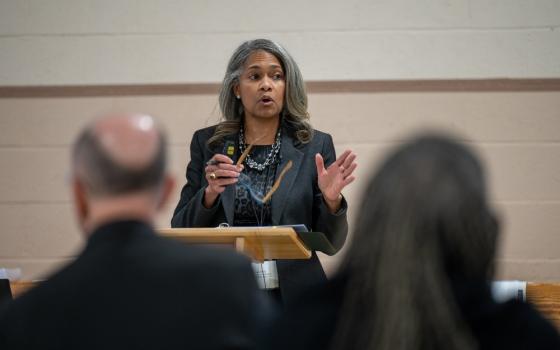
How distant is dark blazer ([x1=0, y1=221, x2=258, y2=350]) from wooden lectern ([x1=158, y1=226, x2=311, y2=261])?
119 cm

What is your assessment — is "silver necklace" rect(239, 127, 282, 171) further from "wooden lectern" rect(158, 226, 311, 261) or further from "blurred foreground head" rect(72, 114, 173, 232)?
"blurred foreground head" rect(72, 114, 173, 232)

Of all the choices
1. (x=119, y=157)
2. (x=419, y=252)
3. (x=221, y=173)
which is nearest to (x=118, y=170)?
(x=119, y=157)

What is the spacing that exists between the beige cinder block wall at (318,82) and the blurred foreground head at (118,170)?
336 centimetres

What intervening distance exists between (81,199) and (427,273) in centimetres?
58

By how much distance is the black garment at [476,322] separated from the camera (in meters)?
1.22

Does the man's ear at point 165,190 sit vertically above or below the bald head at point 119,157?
below

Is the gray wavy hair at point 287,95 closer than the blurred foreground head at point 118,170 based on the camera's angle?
No

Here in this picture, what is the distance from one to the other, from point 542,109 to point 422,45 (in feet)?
2.55

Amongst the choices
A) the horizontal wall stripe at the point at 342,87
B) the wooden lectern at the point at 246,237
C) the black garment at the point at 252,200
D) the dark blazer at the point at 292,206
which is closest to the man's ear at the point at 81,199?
the wooden lectern at the point at 246,237

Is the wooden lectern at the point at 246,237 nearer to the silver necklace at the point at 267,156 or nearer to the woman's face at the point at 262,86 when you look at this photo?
the silver necklace at the point at 267,156

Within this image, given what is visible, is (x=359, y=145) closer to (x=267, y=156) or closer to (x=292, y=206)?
(x=267, y=156)

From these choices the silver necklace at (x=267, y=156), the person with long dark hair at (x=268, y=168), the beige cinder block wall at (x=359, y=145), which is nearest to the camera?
the person with long dark hair at (x=268, y=168)

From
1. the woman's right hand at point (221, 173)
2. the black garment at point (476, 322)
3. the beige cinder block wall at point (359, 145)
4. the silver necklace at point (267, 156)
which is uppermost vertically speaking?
the black garment at point (476, 322)

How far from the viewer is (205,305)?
1276mm
